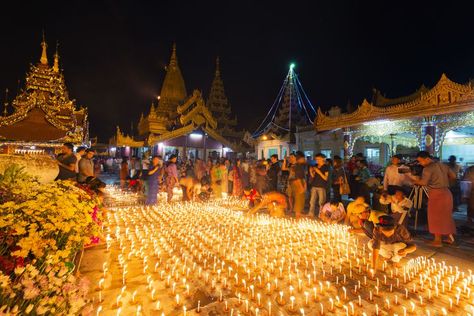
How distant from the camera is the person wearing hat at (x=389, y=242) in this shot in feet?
12.7

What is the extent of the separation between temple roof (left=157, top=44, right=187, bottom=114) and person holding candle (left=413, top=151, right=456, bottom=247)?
90.8ft

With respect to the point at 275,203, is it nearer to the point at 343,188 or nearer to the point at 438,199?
the point at 343,188

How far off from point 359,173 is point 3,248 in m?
8.09

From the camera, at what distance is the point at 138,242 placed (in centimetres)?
509

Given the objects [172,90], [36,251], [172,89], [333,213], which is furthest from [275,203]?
[172,89]

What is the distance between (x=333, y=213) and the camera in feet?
22.3

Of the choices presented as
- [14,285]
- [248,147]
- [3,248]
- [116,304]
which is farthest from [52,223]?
[248,147]

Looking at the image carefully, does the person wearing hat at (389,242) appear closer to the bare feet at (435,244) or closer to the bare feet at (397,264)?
the bare feet at (397,264)

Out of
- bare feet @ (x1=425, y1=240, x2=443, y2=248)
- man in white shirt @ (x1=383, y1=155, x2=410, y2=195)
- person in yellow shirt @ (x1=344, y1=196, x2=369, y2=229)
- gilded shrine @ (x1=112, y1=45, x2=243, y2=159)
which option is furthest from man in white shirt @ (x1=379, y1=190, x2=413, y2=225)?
gilded shrine @ (x1=112, y1=45, x2=243, y2=159)

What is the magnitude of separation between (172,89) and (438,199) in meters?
31.7

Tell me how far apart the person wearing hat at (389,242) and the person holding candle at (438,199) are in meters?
1.70

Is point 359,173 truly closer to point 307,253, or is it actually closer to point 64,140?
point 307,253

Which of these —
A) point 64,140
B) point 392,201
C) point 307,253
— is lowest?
point 307,253

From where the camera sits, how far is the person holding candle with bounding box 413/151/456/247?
16.8ft
